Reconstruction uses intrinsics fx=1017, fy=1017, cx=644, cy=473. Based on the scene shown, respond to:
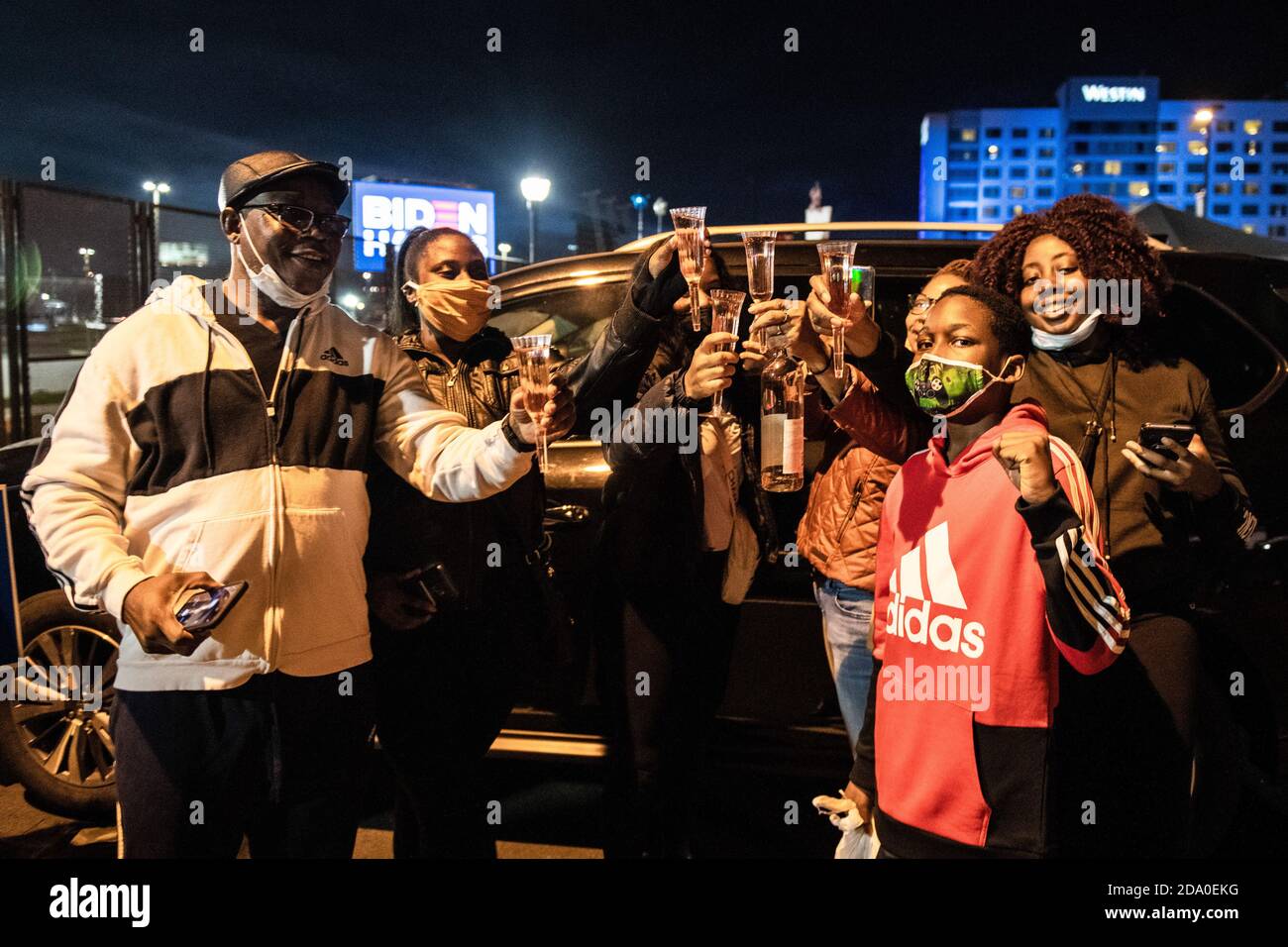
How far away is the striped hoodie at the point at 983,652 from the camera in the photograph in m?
1.99

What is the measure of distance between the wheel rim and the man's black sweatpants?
7.50ft

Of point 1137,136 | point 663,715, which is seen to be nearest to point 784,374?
point 663,715

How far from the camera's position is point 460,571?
8.64 feet

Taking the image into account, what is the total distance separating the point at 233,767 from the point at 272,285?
105 centimetres

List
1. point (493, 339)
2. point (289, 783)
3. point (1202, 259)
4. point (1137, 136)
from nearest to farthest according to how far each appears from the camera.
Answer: point (289, 783)
point (493, 339)
point (1202, 259)
point (1137, 136)

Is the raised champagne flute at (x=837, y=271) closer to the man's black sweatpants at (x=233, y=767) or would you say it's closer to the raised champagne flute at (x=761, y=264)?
the raised champagne flute at (x=761, y=264)

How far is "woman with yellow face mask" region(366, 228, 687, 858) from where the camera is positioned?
8.52 ft

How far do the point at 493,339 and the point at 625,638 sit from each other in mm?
961

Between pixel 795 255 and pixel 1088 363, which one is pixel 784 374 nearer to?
pixel 1088 363

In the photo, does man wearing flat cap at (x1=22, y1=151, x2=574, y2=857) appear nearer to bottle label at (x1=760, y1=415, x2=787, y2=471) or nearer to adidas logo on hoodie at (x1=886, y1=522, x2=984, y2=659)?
bottle label at (x1=760, y1=415, x2=787, y2=471)

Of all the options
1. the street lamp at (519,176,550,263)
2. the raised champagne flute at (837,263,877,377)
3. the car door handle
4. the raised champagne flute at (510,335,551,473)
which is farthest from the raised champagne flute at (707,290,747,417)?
the street lamp at (519,176,550,263)

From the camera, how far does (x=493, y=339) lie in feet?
9.66

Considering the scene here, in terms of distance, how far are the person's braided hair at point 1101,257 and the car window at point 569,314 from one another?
1543 mm

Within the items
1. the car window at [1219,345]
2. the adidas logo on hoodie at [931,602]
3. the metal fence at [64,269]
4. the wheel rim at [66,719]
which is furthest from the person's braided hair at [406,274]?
the metal fence at [64,269]
